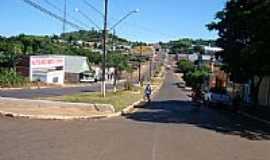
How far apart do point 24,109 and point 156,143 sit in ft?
36.6

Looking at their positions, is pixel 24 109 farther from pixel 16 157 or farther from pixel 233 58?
pixel 233 58

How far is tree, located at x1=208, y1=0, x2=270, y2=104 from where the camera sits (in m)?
30.6

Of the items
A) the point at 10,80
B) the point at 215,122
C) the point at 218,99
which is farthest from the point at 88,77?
the point at 215,122

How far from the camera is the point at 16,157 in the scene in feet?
39.8

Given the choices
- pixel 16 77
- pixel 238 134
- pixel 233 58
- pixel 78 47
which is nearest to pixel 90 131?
pixel 238 134

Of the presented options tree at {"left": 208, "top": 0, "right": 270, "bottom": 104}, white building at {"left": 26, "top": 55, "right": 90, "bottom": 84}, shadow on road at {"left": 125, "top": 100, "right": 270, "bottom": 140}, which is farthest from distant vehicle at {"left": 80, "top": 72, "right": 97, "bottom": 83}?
shadow on road at {"left": 125, "top": 100, "right": 270, "bottom": 140}

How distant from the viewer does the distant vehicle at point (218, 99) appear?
44.0 metres

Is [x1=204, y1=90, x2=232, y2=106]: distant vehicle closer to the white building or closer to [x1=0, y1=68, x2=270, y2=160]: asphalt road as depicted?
[x1=0, y1=68, x2=270, y2=160]: asphalt road

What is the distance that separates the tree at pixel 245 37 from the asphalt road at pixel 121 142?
29.2 feet

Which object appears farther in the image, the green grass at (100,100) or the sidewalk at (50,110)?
the green grass at (100,100)

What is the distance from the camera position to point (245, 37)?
38.2 metres

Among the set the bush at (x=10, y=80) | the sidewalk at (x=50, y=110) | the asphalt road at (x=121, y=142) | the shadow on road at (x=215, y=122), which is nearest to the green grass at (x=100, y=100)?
the sidewalk at (x=50, y=110)

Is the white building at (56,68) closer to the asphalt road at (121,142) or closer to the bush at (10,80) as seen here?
the bush at (10,80)

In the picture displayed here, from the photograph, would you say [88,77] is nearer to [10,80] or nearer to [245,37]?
[10,80]
